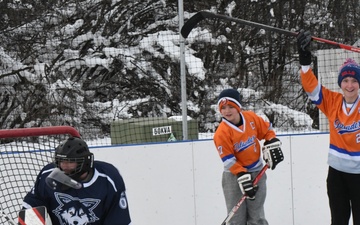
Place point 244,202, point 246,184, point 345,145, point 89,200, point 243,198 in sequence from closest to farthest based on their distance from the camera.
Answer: point 89,200, point 345,145, point 246,184, point 243,198, point 244,202

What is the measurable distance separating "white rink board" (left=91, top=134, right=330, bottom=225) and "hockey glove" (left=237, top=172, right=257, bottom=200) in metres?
0.93

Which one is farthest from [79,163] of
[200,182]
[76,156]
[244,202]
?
[200,182]

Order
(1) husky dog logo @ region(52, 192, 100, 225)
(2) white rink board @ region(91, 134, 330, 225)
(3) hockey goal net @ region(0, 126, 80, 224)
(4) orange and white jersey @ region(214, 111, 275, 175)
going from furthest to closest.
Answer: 1. (2) white rink board @ region(91, 134, 330, 225)
2. (4) orange and white jersey @ region(214, 111, 275, 175)
3. (3) hockey goal net @ region(0, 126, 80, 224)
4. (1) husky dog logo @ region(52, 192, 100, 225)

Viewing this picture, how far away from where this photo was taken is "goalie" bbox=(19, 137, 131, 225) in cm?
254

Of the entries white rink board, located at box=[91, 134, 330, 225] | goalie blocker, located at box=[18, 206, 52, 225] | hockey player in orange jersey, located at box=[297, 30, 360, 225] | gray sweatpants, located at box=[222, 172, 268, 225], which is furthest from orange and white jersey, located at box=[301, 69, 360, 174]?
goalie blocker, located at box=[18, 206, 52, 225]

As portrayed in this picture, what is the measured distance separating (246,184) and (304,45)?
34.3 inches

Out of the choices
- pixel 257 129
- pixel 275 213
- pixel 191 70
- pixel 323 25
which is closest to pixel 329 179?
pixel 257 129

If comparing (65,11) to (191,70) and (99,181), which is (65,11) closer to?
(191,70)

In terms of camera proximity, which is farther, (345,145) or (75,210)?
(345,145)

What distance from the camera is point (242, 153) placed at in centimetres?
395

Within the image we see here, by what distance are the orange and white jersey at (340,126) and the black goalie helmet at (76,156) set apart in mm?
1489

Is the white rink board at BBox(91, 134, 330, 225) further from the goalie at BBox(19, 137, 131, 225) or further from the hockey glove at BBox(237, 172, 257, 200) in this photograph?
the goalie at BBox(19, 137, 131, 225)

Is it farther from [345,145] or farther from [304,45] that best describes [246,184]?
[304,45]

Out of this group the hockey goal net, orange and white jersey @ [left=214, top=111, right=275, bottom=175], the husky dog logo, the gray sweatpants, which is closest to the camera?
the husky dog logo
